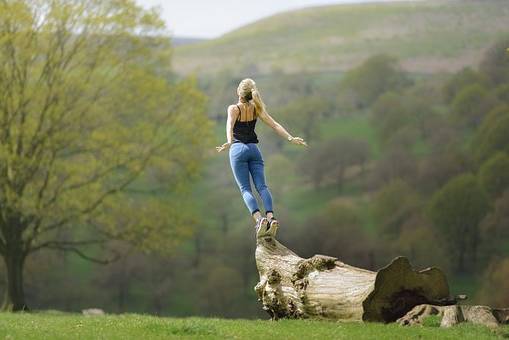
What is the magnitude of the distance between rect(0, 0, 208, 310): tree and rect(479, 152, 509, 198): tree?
3508 centimetres

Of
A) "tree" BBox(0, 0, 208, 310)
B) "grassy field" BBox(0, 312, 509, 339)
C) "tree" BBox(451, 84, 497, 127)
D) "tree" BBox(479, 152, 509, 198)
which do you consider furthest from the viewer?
"tree" BBox(451, 84, 497, 127)

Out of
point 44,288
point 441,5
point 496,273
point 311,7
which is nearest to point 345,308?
point 496,273

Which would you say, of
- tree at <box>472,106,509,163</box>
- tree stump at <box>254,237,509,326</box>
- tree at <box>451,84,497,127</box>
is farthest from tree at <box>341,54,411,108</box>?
tree stump at <box>254,237,509,326</box>

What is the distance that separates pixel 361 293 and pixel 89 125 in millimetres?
24557

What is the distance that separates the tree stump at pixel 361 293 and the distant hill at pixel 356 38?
71692mm

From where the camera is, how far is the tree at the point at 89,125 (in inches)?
1400

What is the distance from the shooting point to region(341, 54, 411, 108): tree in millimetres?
93312

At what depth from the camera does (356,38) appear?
113 metres

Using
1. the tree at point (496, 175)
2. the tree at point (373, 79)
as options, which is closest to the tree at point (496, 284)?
the tree at point (496, 175)

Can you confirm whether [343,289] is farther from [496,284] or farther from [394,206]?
[394,206]

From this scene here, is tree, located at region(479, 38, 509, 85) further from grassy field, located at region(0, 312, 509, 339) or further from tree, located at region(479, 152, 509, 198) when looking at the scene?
grassy field, located at region(0, 312, 509, 339)

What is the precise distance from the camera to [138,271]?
256 ft

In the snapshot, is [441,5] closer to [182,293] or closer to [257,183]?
[182,293]

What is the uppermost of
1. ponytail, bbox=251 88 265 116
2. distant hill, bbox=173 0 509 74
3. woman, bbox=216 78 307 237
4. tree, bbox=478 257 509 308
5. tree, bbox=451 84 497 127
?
distant hill, bbox=173 0 509 74
